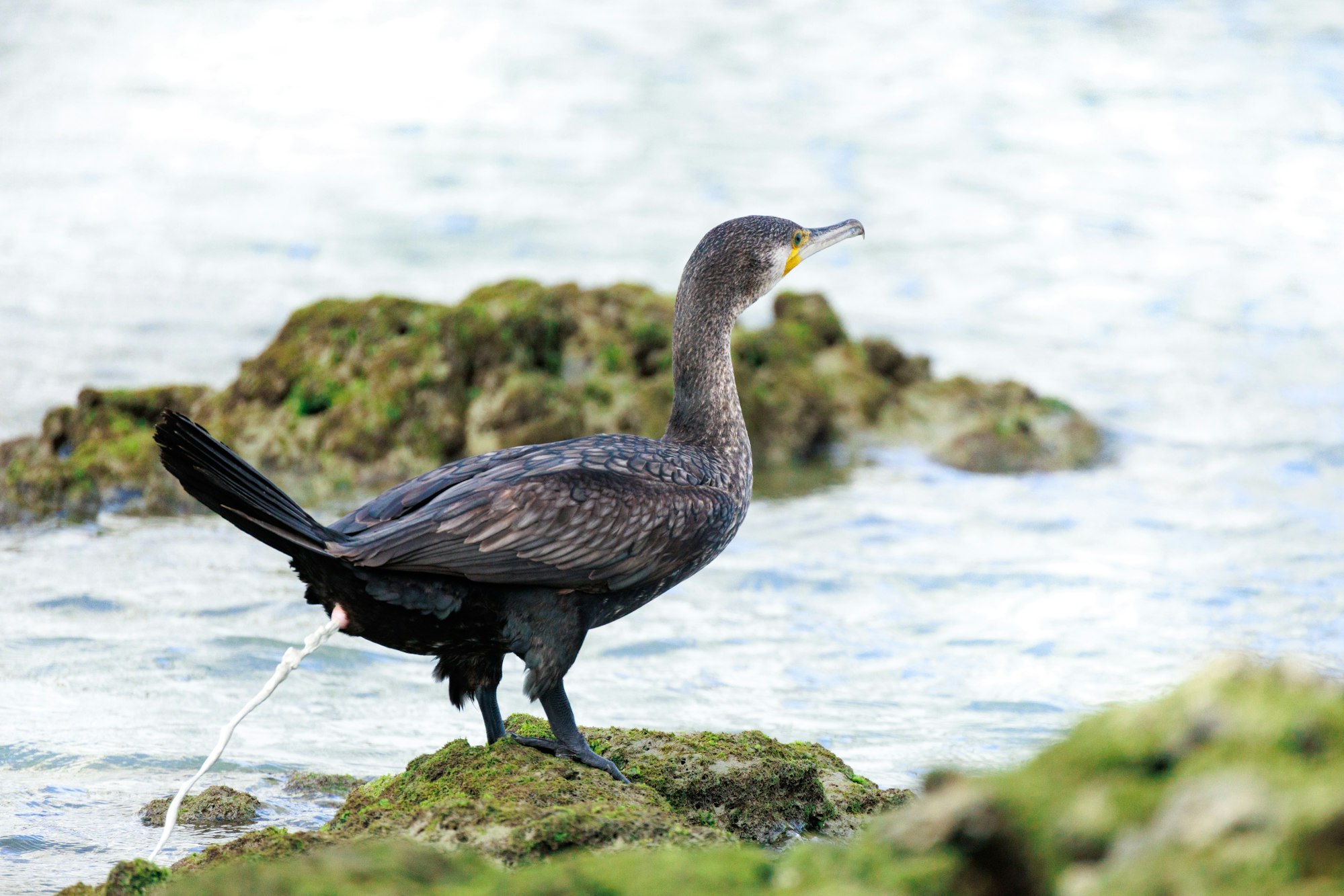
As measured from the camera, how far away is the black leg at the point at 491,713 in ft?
17.6

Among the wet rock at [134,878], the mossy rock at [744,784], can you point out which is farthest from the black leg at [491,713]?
the wet rock at [134,878]

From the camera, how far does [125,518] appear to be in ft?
34.2

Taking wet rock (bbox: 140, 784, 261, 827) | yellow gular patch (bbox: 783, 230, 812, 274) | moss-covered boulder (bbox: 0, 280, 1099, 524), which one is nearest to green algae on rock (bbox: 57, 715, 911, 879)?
wet rock (bbox: 140, 784, 261, 827)

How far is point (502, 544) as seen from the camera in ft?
16.5

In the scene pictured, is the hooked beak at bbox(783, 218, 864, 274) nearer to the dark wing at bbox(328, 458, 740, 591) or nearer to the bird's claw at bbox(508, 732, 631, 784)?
the dark wing at bbox(328, 458, 740, 591)

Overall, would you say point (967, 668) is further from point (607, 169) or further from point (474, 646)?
point (607, 169)

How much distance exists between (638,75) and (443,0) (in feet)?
16.9

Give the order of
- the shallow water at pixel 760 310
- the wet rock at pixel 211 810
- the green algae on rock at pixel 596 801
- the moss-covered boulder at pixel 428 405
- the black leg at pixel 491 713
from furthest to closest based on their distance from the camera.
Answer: the moss-covered boulder at pixel 428 405, the shallow water at pixel 760 310, the wet rock at pixel 211 810, the black leg at pixel 491 713, the green algae on rock at pixel 596 801

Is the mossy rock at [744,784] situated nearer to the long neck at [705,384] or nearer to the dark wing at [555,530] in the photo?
the dark wing at [555,530]

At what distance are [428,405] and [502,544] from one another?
6.20 meters

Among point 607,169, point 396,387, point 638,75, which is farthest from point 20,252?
point 638,75

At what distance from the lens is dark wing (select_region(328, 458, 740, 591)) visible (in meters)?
4.93

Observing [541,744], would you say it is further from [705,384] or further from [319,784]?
[705,384]

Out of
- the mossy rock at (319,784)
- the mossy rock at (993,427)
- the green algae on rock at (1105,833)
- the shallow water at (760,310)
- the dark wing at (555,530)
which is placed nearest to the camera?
the green algae on rock at (1105,833)
